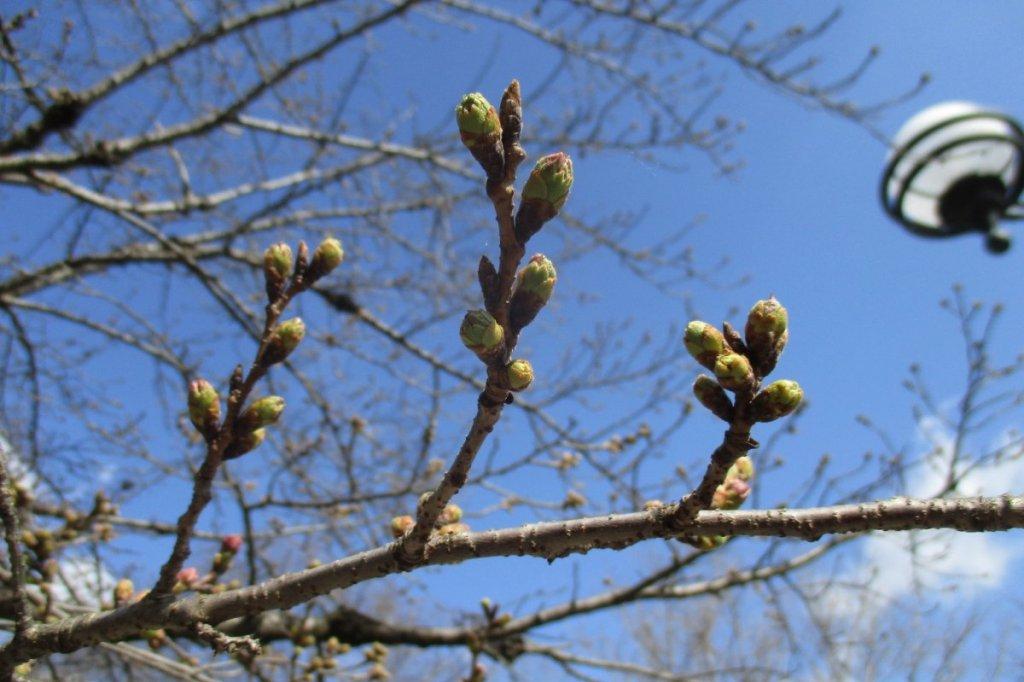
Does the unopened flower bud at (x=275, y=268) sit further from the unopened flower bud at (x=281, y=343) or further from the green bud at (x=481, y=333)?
the green bud at (x=481, y=333)

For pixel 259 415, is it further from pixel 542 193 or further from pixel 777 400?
pixel 777 400

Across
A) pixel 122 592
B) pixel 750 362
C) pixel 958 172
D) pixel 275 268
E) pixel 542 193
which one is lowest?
pixel 122 592

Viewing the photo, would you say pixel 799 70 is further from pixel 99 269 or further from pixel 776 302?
pixel 99 269

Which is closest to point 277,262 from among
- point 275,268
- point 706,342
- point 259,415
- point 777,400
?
A: point 275,268

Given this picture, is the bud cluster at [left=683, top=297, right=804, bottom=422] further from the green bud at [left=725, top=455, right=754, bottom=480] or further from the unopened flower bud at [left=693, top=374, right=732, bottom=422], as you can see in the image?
the green bud at [left=725, top=455, right=754, bottom=480]

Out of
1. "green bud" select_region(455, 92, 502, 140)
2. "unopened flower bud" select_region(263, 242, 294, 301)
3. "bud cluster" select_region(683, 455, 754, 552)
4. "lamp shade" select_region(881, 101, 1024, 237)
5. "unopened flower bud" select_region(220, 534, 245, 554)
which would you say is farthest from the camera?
"lamp shade" select_region(881, 101, 1024, 237)

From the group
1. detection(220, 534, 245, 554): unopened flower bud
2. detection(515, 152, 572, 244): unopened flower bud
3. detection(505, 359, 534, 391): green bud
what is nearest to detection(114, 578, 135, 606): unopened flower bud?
detection(220, 534, 245, 554): unopened flower bud

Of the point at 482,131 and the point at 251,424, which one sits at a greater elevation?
the point at 482,131
